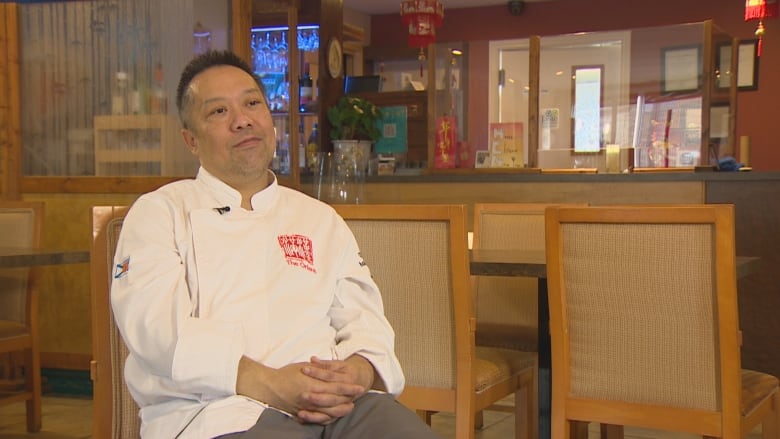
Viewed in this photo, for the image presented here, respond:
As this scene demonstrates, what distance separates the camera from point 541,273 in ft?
6.94

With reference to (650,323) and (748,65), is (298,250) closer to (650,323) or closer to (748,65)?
(650,323)

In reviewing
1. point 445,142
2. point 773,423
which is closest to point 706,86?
point 445,142

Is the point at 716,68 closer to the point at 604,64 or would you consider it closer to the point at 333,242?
the point at 604,64

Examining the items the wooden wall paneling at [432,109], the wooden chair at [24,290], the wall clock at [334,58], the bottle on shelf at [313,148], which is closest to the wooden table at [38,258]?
the wooden chair at [24,290]

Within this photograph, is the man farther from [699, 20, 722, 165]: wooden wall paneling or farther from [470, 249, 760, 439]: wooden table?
[699, 20, 722, 165]: wooden wall paneling

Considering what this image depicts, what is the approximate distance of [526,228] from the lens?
120 inches

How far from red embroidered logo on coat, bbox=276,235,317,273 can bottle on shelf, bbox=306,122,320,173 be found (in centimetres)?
377

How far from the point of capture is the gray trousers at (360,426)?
138cm

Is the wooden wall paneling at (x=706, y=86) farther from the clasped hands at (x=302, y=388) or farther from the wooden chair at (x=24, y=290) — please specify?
the clasped hands at (x=302, y=388)

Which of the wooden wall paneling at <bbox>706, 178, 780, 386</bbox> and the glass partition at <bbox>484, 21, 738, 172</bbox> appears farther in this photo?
the glass partition at <bbox>484, 21, 738, 172</bbox>

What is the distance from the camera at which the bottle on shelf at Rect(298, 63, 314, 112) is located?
233 inches

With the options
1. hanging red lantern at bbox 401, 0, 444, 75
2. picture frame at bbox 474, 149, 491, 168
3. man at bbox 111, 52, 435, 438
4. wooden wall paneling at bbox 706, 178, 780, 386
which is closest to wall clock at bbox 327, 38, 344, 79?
hanging red lantern at bbox 401, 0, 444, 75

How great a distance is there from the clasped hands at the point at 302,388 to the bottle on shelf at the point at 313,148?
3.98 metres

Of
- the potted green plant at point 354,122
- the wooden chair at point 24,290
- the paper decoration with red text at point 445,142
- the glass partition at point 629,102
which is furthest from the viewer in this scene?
the potted green plant at point 354,122
